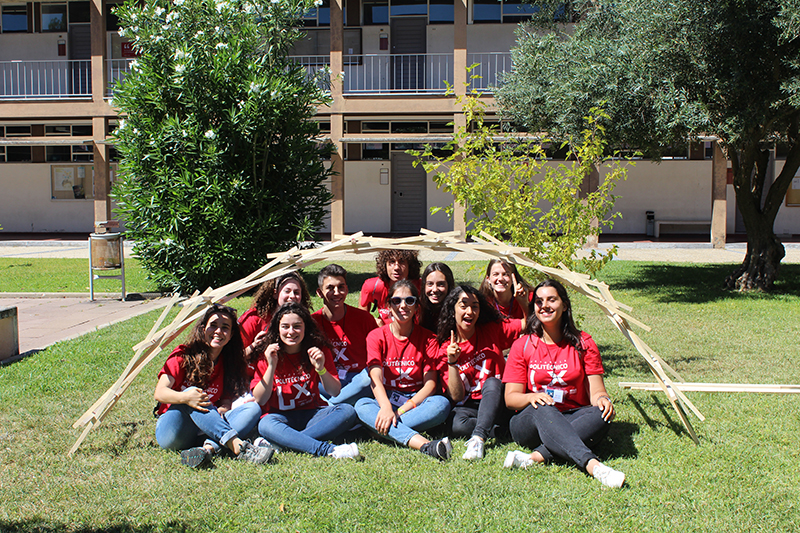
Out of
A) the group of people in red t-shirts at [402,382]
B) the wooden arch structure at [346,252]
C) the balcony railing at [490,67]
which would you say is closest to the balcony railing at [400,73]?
the balcony railing at [490,67]

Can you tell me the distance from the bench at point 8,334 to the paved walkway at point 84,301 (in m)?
0.26

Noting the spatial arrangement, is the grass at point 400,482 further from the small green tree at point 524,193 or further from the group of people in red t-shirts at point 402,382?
the small green tree at point 524,193

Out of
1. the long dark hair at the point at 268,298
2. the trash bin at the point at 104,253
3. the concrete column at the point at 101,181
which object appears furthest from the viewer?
the concrete column at the point at 101,181

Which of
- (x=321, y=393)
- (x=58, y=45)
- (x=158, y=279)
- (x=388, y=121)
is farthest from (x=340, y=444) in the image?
(x=58, y=45)

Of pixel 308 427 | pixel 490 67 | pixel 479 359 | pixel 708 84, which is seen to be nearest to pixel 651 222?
pixel 490 67

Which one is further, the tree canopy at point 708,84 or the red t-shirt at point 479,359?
the tree canopy at point 708,84

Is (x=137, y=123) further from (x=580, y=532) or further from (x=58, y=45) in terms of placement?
(x=58, y=45)

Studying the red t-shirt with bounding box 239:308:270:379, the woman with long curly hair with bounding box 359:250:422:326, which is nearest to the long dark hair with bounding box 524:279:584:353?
the woman with long curly hair with bounding box 359:250:422:326

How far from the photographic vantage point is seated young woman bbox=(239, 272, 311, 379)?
455cm

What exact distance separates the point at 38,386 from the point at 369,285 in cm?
304

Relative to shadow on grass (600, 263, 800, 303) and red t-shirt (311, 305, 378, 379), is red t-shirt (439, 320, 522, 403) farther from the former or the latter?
shadow on grass (600, 263, 800, 303)

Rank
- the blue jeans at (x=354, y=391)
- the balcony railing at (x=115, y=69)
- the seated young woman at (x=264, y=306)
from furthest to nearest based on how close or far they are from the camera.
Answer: the balcony railing at (x=115, y=69) → the blue jeans at (x=354, y=391) → the seated young woman at (x=264, y=306)

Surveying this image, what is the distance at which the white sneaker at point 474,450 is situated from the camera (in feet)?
13.6

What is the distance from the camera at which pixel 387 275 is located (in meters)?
5.86
